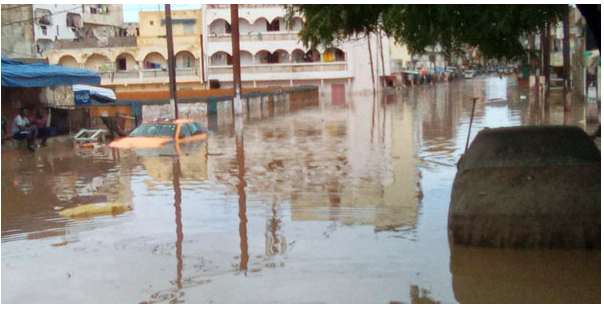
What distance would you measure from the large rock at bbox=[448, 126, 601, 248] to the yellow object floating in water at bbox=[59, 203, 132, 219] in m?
5.20

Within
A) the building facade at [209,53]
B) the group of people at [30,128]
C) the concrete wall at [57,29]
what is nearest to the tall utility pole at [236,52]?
the group of people at [30,128]

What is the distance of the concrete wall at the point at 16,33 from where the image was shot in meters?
38.9

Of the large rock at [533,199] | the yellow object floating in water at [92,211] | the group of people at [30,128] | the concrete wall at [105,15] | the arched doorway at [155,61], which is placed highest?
the concrete wall at [105,15]

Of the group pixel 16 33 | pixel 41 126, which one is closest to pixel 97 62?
pixel 16 33

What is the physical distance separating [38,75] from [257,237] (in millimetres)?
14490

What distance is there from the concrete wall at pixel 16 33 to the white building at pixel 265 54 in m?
22.9

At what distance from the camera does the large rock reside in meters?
8.17

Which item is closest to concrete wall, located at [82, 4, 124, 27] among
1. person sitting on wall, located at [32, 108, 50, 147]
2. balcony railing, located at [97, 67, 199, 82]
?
balcony railing, located at [97, 67, 199, 82]

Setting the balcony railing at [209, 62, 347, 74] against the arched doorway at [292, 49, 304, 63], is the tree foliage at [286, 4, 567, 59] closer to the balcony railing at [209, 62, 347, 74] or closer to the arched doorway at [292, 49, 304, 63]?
the balcony railing at [209, 62, 347, 74]

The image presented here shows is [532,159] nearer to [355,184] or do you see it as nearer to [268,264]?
[268,264]

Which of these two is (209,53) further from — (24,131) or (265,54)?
(24,131)

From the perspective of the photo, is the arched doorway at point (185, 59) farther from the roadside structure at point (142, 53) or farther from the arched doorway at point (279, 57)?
the arched doorway at point (279, 57)

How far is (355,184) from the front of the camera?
1429 centimetres

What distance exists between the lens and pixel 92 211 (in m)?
11.5
